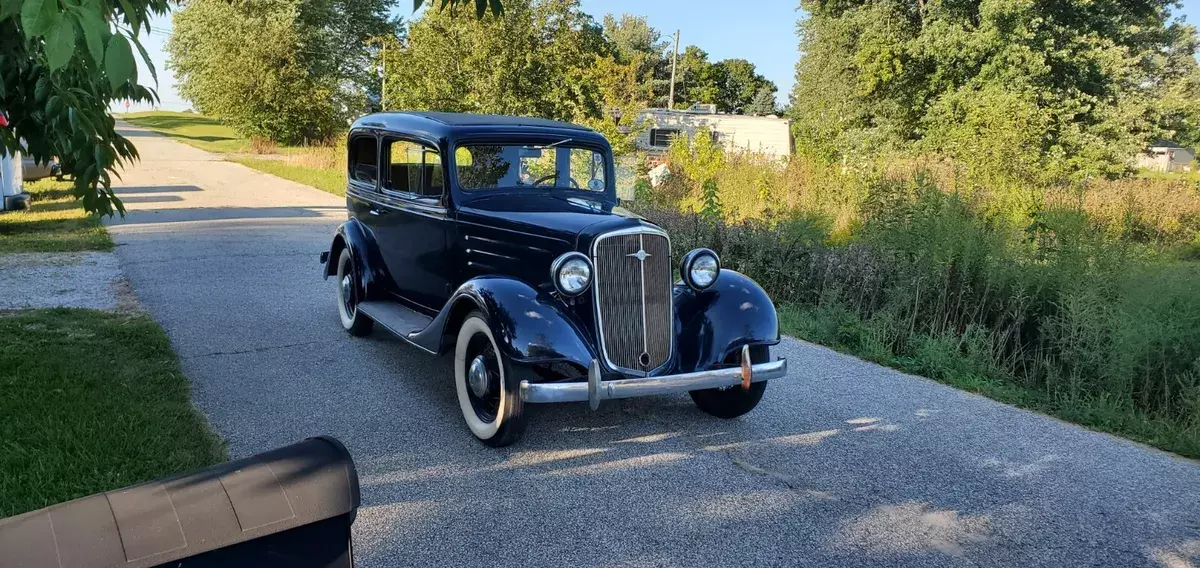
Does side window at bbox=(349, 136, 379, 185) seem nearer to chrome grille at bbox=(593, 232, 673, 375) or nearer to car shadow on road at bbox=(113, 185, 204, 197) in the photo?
chrome grille at bbox=(593, 232, 673, 375)

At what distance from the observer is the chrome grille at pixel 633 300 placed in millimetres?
4570

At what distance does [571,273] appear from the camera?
448 cm

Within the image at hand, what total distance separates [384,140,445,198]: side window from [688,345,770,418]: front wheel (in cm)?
228

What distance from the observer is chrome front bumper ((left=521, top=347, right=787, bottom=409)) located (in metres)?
4.12

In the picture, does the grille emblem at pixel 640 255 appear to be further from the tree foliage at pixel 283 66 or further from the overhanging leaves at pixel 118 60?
the tree foliage at pixel 283 66

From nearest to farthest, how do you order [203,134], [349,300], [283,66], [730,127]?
[349,300] → [730,127] → [283,66] → [203,134]

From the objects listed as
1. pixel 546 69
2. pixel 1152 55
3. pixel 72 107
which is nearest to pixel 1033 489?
pixel 72 107

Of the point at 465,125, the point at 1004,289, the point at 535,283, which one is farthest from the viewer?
the point at 1004,289

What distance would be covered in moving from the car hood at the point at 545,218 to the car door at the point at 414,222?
1.01 ft

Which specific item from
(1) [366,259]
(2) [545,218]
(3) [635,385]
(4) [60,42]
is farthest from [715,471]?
(1) [366,259]

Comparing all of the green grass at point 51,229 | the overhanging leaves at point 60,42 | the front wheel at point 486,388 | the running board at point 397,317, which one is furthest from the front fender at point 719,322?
the green grass at point 51,229

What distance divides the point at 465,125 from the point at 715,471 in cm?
296

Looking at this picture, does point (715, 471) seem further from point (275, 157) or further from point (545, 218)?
point (275, 157)

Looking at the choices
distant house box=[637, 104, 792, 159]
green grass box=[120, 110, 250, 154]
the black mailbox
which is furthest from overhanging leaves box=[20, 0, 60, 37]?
green grass box=[120, 110, 250, 154]
